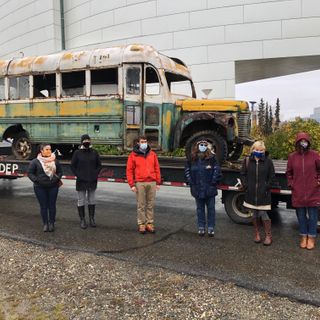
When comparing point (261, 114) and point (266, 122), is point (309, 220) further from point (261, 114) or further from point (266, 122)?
point (261, 114)

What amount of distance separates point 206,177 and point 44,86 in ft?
16.0

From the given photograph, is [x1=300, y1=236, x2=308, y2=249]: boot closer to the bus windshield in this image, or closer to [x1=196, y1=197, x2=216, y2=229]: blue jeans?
[x1=196, y1=197, x2=216, y2=229]: blue jeans

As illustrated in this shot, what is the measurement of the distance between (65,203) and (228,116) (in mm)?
4530

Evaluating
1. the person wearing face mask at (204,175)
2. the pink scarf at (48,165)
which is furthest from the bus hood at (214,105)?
the pink scarf at (48,165)

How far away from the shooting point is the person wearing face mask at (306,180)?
564 centimetres

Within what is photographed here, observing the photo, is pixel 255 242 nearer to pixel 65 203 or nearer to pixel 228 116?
pixel 228 116

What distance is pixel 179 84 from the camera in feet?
29.5

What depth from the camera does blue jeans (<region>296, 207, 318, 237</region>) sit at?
5754 mm

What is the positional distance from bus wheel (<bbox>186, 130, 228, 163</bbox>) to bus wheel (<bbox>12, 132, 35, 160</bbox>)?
4128 mm

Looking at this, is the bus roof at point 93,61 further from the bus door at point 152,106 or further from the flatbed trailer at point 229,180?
the flatbed trailer at point 229,180

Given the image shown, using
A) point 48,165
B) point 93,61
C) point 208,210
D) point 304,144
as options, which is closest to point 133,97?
point 93,61

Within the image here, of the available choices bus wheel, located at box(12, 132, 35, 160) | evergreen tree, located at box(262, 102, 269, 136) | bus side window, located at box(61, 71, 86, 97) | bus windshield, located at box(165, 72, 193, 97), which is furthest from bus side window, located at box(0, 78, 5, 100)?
evergreen tree, located at box(262, 102, 269, 136)

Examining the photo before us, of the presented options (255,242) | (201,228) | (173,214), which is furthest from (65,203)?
(255,242)

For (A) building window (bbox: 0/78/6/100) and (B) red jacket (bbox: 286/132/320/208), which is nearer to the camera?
(B) red jacket (bbox: 286/132/320/208)
